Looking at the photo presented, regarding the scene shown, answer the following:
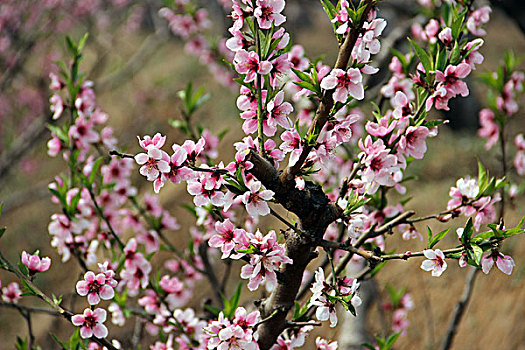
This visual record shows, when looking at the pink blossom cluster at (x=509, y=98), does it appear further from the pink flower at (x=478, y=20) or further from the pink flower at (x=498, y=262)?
the pink flower at (x=498, y=262)

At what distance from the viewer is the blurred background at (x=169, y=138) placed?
3.41 m

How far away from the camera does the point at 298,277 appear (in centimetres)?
124

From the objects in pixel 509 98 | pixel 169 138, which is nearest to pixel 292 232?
pixel 509 98

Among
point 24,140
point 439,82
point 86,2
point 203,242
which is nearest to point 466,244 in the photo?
point 439,82

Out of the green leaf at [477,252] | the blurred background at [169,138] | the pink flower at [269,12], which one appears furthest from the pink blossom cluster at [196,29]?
the green leaf at [477,252]

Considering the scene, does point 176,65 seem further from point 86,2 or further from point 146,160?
point 146,160

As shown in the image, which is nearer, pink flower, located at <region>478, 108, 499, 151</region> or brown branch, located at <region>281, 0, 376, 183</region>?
brown branch, located at <region>281, 0, 376, 183</region>

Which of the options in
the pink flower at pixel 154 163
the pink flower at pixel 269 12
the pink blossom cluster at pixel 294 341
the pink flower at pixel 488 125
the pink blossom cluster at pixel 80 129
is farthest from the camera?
the pink flower at pixel 488 125

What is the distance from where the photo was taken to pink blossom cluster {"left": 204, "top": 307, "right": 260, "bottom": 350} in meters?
1.10

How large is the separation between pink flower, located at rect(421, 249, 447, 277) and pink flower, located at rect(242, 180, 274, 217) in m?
0.38

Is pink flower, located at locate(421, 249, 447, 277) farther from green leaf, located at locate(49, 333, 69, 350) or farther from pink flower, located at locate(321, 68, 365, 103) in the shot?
green leaf, located at locate(49, 333, 69, 350)

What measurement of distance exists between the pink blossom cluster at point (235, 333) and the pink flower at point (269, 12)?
680 mm

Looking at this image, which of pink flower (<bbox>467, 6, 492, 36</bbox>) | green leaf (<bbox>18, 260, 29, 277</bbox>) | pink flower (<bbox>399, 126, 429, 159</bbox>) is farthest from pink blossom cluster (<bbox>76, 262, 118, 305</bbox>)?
pink flower (<bbox>467, 6, 492, 36</bbox>)

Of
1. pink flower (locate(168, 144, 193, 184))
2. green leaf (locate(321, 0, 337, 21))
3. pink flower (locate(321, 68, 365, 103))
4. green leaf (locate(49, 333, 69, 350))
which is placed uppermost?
green leaf (locate(321, 0, 337, 21))
